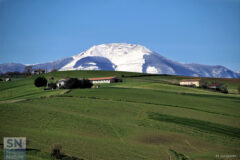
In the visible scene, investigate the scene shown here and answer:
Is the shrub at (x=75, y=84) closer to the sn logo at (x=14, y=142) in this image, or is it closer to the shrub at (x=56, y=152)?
the sn logo at (x=14, y=142)

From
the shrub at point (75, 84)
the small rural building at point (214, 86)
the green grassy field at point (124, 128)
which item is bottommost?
the green grassy field at point (124, 128)

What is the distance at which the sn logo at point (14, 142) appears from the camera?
30.9m

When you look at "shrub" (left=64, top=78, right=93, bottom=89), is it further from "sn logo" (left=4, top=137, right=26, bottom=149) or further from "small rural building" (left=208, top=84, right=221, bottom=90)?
"sn logo" (left=4, top=137, right=26, bottom=149)

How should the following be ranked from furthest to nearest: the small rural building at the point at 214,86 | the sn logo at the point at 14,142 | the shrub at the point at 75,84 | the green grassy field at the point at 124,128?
the small rural building at the point at 214,86
the shrub at the point at 75,84
the green grassy field at the point at 124,128
the sn logo at the point at 14,142

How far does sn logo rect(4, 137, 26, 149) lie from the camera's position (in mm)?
30859

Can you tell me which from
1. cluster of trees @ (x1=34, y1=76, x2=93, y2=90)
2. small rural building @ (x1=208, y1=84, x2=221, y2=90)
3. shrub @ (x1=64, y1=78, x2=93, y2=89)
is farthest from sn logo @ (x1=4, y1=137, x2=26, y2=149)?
small rural building @ (x1=208, y1=84, x2=221, y2=90)

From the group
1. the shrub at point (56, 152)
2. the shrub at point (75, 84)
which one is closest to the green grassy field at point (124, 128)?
the shrub at point (56, 152)

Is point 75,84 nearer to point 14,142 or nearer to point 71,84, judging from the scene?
point 71,84

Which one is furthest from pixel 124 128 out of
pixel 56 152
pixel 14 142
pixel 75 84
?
pixel 75 84

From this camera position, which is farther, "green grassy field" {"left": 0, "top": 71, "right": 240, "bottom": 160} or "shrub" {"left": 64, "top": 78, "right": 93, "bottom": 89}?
"shrub" {"left": 64, "top": 78, "right": 93, "bottom": 89}

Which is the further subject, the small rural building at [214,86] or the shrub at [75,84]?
the small rural building at [214,86]

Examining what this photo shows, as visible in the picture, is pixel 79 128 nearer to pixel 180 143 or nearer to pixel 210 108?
pixel 180 143

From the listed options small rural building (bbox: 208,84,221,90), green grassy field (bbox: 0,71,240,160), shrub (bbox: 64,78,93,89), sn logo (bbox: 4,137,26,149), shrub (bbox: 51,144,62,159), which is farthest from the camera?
small rural building (bbox: 208,84,221,90)

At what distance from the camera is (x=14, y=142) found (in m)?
32.4
